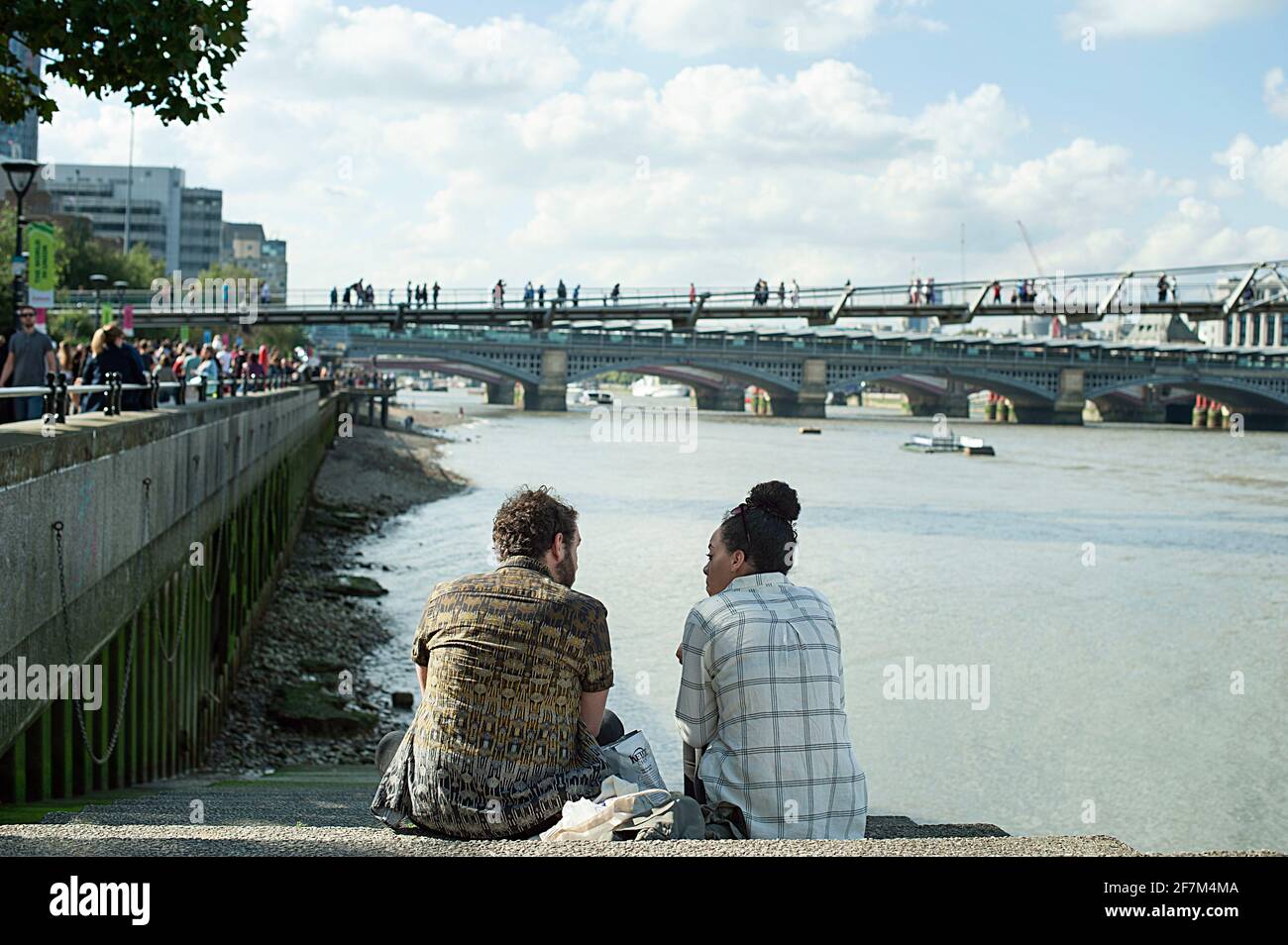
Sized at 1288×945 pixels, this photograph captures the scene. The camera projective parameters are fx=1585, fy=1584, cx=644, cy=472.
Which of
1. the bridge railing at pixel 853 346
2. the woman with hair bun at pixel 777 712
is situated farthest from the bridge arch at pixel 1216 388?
the woman with hair bun at pixel 777 712

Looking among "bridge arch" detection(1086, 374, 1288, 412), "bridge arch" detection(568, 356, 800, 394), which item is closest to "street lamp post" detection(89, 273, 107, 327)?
"bridge arch" detection(568, 356, 800, 394)

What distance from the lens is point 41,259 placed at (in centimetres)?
1627

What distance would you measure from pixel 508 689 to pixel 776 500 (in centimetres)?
113

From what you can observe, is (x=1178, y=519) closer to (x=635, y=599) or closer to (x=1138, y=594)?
(x=1138, y=594)

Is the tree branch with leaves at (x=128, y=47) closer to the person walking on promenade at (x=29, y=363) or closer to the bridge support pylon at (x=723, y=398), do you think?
the person walking on promenade at (x=29, y=363)

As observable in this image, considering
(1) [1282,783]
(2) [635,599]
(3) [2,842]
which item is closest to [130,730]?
(3) [2,842]

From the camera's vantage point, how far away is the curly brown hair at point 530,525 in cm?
470

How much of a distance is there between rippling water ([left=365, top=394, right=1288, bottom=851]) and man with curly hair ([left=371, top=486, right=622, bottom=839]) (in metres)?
11.4

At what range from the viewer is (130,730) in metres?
10.3

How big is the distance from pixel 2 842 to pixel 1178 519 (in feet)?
163

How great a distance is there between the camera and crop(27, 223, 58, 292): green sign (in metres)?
16.2

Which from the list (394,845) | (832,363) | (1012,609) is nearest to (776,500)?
(394,845)

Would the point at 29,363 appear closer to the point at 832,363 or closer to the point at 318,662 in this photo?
the point at 318,662
